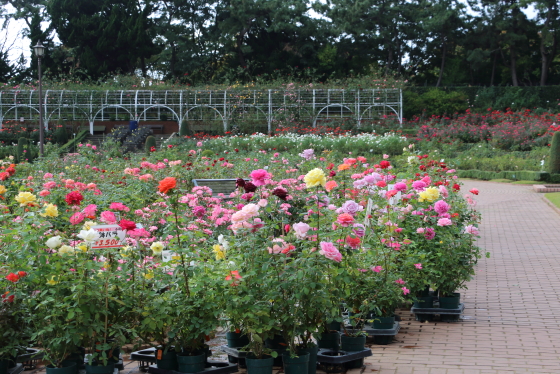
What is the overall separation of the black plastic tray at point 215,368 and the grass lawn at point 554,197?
431 inches

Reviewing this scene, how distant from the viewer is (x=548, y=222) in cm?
1102

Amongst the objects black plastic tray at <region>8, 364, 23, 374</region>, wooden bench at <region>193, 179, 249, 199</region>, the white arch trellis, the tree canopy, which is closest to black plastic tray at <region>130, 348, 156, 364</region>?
black plastic tray at <region>8, 364, 23, 374</region>

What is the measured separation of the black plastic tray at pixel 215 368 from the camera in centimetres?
339

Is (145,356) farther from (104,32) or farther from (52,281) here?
(104,32)

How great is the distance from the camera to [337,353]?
148 inches

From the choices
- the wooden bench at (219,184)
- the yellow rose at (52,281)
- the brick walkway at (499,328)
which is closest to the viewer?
the yellow rose at (52,281)

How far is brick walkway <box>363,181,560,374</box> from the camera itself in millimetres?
3809

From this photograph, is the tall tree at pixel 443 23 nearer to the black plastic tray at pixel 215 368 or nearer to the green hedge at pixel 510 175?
the green hedge at pixel 510 175

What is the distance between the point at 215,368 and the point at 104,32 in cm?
3305

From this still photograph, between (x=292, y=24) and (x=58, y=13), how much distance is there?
12991 millimetres

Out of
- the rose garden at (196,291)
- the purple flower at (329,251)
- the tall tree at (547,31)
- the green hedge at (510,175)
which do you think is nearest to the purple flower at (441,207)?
the rose garden at (196,291)

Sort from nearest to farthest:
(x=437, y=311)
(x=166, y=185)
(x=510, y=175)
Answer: (x=166, y=185) < (x=437, y=311) < (x=510, y=175)

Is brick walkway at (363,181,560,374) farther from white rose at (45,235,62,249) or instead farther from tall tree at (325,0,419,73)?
tall tree at (325,0,419,73)

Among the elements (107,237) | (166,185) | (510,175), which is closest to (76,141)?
(510,175)
